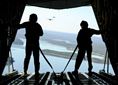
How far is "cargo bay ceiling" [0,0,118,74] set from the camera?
11.4 m

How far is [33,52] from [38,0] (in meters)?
7.42

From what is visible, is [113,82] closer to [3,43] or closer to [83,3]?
[3,43]

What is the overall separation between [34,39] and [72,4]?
860 cm

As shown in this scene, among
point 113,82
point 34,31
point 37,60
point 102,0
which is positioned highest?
point 102,0

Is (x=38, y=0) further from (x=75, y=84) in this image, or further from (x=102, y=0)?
(x=75, y=84)

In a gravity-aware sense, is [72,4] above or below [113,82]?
above

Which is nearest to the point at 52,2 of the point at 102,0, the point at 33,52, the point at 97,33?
the point at 102,0

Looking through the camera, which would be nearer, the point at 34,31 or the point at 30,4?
the point at 34,31

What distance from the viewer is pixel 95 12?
16016 mm

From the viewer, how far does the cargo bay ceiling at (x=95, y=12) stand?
11.4 meters

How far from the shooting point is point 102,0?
1429 centimetres

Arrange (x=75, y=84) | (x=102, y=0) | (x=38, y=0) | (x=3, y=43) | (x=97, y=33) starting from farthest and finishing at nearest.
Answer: (x=38, y=0) < (x=102, y=0) < (x=97, y=33) < (x=3, y=43) < (x=75, y=84)

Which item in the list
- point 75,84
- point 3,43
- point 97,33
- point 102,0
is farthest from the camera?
point 102,0

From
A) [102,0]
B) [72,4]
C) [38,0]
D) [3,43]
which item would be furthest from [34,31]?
[72,4]
